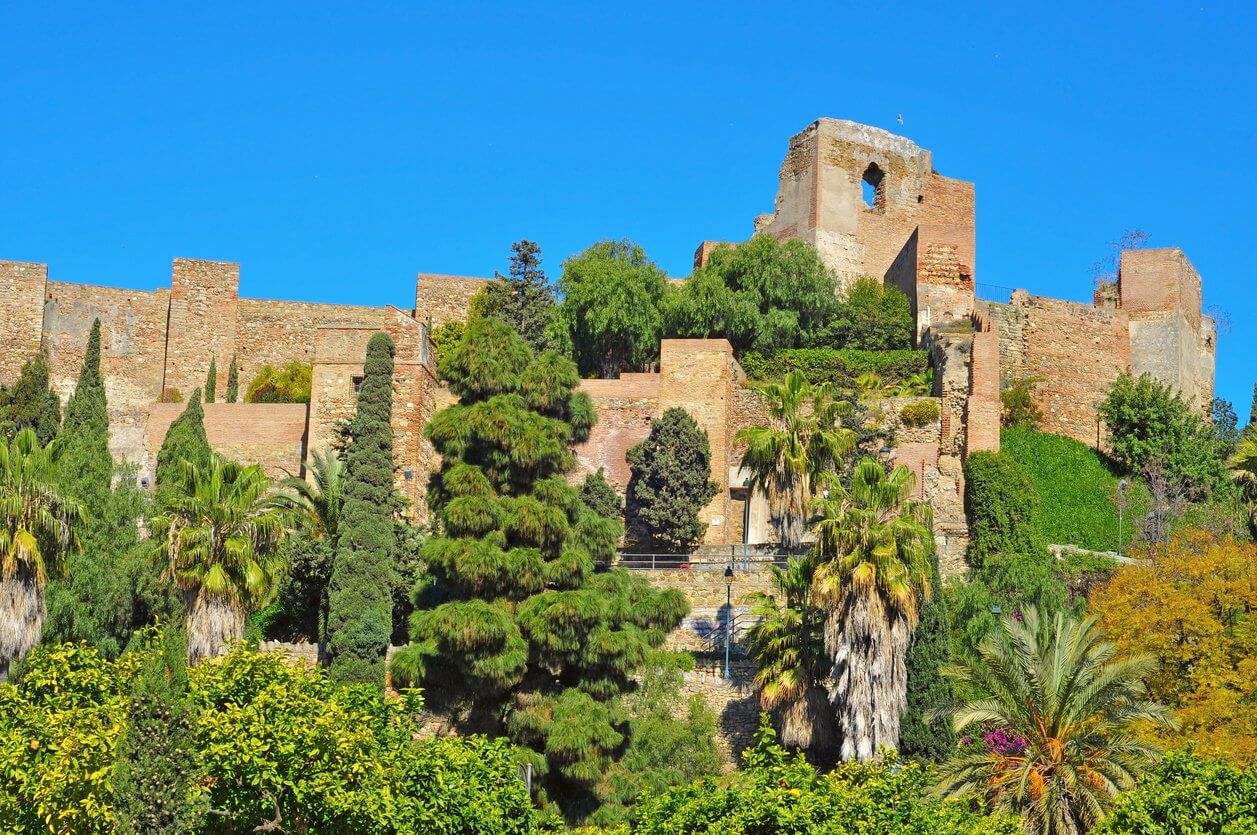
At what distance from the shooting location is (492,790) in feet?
78.0

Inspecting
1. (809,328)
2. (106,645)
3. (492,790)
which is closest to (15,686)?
(492,790)

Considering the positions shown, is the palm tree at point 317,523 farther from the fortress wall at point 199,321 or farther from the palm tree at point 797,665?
the fortress wall at point 199,321

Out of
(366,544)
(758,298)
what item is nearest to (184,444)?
(366,544)

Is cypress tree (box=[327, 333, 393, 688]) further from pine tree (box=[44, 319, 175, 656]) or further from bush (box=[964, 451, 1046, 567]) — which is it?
bush (box=[964, 451, 1046, 567])

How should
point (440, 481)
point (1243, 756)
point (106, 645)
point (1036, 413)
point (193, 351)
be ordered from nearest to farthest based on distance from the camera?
point (1243, 756)
point (440, 481)
point (106, 645)
point (1036, 413)
point (193, 351)

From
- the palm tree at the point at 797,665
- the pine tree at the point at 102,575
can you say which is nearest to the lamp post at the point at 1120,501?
the palm tree at the point at 797,665

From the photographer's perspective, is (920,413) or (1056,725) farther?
(920,413)

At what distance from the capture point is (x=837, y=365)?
148 ft

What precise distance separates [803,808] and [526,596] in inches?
268

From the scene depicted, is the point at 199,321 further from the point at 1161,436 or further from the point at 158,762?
the point at 158,762

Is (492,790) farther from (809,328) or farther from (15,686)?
(809,328)

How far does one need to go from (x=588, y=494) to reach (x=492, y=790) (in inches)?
627

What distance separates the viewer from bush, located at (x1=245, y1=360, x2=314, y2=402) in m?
49.0

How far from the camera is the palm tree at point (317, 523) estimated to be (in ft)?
111
